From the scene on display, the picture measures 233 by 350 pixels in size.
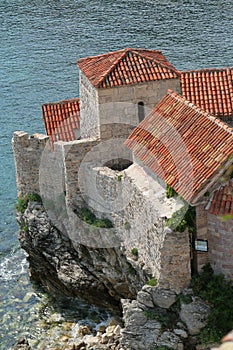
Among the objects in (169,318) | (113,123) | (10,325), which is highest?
(113,123)

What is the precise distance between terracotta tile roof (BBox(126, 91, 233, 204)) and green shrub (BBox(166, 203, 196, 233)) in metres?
0.42

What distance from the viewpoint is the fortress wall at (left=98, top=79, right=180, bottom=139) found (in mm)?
24469

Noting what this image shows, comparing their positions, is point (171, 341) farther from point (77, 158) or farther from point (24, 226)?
point (24, 226)

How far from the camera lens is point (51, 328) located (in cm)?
2662

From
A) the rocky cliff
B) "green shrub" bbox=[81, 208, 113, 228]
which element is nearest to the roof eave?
the rocky cliff

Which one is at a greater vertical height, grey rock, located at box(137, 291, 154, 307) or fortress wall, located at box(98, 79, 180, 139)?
fortress wall, located at box(98, 79, 180, 139)

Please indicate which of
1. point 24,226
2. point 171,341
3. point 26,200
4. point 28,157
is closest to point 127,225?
point 171,341

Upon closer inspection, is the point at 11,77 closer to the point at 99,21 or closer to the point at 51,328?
the point at 99,21

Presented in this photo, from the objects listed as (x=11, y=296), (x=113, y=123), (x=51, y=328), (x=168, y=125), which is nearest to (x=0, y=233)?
(x=11, y=296)

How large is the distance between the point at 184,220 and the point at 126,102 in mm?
6100

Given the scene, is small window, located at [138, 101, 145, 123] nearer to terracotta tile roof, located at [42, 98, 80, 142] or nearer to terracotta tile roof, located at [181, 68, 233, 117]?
terracotta tile roof, located at [42, 98, 80, 142]

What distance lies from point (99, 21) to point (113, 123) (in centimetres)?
3016

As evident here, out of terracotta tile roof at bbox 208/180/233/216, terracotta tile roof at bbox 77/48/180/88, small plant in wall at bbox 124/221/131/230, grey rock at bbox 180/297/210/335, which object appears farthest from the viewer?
terracotta tile roof at bbox 77/48/180/88

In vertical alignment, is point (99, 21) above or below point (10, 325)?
above
